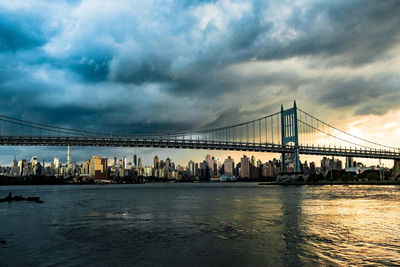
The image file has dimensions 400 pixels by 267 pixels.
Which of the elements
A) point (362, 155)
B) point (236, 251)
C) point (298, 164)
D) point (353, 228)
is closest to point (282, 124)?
point (298, 164)

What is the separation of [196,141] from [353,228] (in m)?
68.0

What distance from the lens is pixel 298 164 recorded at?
84.6m

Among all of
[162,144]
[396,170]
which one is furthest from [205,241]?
[396,170]

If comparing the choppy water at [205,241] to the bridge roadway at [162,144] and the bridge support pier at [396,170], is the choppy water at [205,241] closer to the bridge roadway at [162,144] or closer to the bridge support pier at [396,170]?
the bridge roadway at [162,144]

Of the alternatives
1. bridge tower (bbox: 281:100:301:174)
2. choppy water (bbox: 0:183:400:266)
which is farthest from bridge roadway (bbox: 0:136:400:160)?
choppy water (bbox: 0:183:400:266)

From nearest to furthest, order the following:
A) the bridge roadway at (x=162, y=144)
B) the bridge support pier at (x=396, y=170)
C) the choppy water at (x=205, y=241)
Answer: the choppy water at (x=205, y=241)
the bridge roadway at (x=162, y=144)
the bridge support pier at (x=396, y=170)

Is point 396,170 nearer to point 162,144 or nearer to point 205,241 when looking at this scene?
point 162,144

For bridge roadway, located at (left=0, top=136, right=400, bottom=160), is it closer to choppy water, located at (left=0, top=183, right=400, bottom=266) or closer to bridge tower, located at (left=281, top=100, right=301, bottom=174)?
bridge tower, located at (left=281, top=100, right=301, bottom=174)

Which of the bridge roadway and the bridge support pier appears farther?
the bridge support pier

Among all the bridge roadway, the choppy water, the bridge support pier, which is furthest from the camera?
the bridge support pier

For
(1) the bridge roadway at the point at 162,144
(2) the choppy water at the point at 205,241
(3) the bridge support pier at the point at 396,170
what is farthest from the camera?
(3) the bridge support pier at the point at 396,170

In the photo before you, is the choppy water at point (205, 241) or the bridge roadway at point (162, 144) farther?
the bridge roadway at point (162, 144)

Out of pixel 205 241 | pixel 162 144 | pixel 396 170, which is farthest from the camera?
pixel 396 170

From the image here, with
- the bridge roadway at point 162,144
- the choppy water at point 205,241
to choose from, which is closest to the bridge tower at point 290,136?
the bridge roadway at point 162,144
